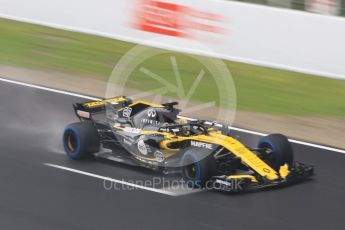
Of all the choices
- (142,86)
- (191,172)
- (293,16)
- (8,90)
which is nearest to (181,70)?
(142,86)

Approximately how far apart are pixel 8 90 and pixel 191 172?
692cm

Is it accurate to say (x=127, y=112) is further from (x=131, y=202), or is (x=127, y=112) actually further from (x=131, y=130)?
(x=131, y=202)

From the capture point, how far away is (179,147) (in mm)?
11086

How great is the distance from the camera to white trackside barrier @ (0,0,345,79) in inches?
677

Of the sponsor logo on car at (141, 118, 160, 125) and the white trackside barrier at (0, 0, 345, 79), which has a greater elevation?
the white trackside barrier at (0, 0, 345, 79)

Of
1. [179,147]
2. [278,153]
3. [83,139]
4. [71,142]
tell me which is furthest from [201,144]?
[71,142]

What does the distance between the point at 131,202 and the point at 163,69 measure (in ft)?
27.5

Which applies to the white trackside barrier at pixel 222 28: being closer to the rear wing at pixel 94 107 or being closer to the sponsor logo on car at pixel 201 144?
the rear wing at pixel 94 107

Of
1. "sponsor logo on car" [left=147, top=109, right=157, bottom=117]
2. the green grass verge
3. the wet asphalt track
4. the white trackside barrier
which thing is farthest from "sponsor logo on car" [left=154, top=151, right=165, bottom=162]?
the white trackside barrier

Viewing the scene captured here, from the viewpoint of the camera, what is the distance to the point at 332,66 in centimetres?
1717

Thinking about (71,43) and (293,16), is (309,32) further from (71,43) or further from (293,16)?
(71,43)

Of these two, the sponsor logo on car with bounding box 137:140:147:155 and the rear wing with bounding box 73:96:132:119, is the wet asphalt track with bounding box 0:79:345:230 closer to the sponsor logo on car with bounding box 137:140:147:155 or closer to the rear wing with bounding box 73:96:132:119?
the sponsor logo on car with bounding box 137:140:147:155

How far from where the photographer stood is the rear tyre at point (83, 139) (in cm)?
1170

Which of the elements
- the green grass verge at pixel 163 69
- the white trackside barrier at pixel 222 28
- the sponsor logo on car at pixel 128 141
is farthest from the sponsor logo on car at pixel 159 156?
the white trackside barrier at pixel 222 28
